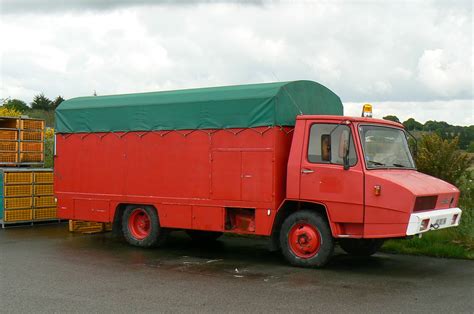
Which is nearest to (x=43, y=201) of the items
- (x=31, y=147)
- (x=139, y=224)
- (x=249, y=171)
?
(x=31, y=147)

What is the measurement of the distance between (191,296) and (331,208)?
301cm

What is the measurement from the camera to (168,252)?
12.0 m

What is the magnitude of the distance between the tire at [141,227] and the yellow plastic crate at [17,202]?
470 cm

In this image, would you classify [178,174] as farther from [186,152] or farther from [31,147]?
[31,147]

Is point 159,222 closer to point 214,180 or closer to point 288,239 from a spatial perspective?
point 214,180

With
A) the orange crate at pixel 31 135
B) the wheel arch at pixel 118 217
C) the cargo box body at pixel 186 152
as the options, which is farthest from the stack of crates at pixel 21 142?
the wheel arch at pixel 118 217

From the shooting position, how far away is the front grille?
934 cm

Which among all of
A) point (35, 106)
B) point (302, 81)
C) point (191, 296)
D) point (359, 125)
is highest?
point (35, 106)

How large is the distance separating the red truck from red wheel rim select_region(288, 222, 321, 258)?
18 millimetres

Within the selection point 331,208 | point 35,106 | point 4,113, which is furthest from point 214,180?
point 35,106

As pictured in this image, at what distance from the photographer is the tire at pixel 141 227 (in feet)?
40.1

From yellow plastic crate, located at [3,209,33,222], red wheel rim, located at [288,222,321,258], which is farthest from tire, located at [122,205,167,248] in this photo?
yellow plastic crate, located at [3,209,33,222]

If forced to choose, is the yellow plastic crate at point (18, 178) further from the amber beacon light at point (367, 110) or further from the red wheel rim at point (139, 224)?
the amber beacon light at point (367, 110)

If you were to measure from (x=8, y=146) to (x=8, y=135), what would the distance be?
328 millimetres
